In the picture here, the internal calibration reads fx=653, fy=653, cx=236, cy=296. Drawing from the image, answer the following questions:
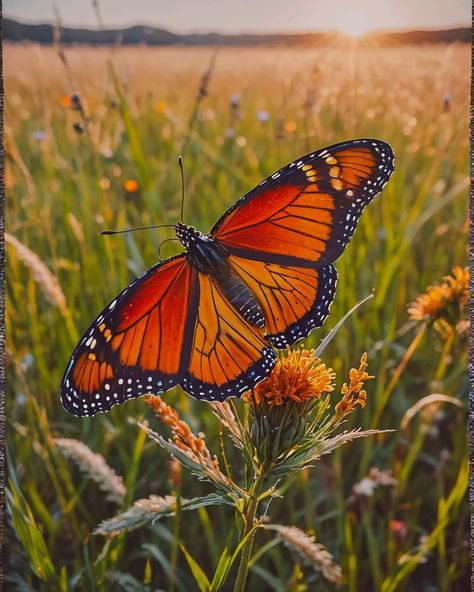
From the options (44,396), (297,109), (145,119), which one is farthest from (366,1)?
(44,396)

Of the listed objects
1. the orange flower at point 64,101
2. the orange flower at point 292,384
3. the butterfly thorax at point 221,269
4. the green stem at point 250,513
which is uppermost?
the orange flower at point 64,101

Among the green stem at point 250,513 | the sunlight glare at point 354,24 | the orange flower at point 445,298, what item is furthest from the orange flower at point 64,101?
the green stem at point 250,513

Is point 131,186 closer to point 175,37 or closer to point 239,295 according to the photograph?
point 175,37

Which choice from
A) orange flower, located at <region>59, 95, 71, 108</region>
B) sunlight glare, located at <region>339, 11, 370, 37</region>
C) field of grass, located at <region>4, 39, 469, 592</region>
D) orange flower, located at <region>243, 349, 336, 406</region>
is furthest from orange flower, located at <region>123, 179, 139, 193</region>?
orange flower, located at <region>243, 349, 336, 406</region>

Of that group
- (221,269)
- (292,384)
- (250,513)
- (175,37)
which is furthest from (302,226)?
(175,37)

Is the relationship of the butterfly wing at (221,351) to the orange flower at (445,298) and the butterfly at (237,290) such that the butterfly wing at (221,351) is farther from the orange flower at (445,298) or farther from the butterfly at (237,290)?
the orange flower at (445,298)

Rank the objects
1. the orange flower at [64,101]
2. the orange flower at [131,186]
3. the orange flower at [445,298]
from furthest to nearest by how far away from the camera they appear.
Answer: the orange flower at [131,186] → the orange flower at [64,101] → the orange flower at [445,298]

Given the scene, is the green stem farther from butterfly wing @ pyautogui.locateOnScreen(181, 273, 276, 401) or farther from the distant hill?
the distant hill

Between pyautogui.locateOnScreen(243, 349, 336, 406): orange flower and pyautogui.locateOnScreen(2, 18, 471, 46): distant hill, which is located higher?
pyautogui.locateOnScreen(2, 18, 471, 46): distant hill
